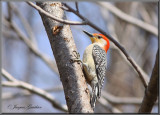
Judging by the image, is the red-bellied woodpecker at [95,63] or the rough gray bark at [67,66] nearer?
the rough gray bark at [67,66]

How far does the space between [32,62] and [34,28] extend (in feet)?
4.52

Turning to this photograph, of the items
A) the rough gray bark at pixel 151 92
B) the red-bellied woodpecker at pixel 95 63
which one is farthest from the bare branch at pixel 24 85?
the rough gray bark at pixel 151 92

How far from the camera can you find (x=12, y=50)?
30.5ft

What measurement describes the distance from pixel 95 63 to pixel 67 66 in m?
1.32

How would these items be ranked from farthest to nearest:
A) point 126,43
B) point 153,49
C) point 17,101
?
point 17,101 < point 153,49 < point 126,43

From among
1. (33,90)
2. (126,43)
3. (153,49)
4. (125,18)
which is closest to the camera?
(33,90)

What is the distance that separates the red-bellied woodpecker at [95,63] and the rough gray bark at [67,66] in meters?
0.72

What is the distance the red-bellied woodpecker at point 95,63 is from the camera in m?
4.02

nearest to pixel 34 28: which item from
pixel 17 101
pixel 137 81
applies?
pixel 17 101

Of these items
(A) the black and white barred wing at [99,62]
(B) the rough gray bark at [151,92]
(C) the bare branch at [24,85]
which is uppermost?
(B) the rough gray bark at [151,92]

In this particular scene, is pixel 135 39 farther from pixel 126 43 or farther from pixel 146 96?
pixel 146 96

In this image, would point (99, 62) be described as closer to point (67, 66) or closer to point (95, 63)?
point (95, 63)

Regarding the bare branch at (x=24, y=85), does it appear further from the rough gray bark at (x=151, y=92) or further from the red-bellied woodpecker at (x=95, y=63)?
the rough gray bark at (x=151, y=92)

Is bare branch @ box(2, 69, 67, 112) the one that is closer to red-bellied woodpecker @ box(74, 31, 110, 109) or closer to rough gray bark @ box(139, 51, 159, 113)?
red-bellied woodpecker @ box(74, 31, 110, 109)
